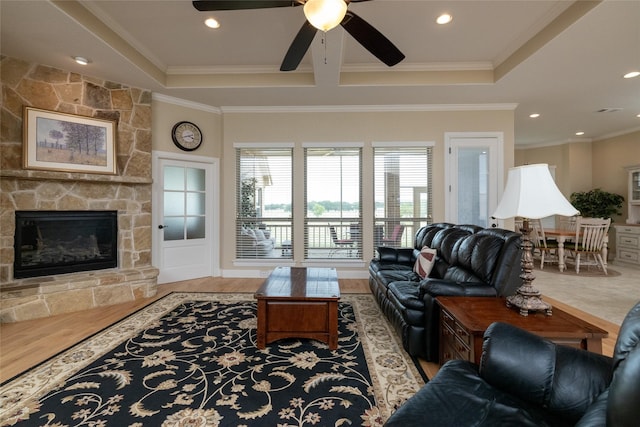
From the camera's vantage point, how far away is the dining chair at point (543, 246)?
5.62m

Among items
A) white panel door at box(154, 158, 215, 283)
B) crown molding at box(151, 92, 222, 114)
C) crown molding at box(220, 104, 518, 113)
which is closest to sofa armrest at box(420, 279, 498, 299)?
crown molding at box(220, 104, 518, 113)

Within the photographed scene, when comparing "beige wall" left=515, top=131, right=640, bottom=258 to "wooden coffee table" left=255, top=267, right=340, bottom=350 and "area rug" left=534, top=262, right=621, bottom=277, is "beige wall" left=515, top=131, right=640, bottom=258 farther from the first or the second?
"wooden coffee table" left=255, top=267, right=340, bottom=350

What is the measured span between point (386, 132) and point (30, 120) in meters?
4.74

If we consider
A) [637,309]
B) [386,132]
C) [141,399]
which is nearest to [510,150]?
[386,132]

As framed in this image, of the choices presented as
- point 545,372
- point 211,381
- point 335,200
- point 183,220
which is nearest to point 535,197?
point 545,372

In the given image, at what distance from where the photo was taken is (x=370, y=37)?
7.50 feet

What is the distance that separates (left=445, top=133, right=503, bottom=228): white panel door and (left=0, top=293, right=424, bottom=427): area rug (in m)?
2.88

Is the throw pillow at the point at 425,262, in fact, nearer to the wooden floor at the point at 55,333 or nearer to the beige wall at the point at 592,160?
the wooden floor at the point at 55,333

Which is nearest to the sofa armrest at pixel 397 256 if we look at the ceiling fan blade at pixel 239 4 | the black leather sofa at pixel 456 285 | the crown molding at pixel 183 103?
the black leather sofa at pixel 456 285

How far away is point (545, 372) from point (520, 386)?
117mm

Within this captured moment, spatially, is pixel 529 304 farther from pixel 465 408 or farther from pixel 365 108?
pixel 365 108

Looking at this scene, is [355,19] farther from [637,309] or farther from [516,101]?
[516,101]

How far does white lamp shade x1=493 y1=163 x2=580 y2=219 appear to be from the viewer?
1760 millimetres

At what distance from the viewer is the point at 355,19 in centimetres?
210
